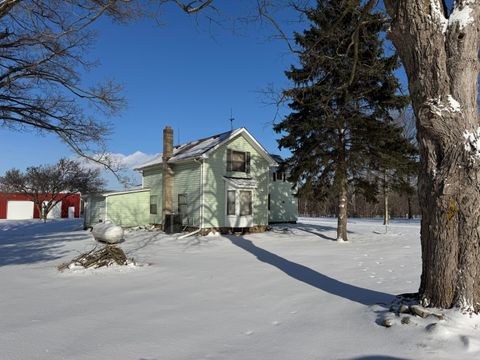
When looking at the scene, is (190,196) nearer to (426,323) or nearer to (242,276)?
(242,276)

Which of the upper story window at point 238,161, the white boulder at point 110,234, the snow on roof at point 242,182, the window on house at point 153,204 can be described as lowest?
the white boulder at point 110,234

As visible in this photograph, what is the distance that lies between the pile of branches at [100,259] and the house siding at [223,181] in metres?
9.22

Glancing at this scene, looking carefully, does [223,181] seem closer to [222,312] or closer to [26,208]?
[222,312]

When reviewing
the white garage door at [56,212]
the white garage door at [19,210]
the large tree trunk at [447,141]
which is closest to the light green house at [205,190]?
the large tree trunk at [447,141]

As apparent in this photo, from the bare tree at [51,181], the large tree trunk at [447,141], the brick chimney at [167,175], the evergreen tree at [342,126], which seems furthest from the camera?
the bare tree at [51,181]

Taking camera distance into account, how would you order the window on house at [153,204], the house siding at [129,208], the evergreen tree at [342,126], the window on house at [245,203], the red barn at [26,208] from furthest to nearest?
the red barn at [26,208] < the window on house at [153,204] < the house siding at [129,208] < the window on house at [245,203] < the evergreen tree at [342,126]

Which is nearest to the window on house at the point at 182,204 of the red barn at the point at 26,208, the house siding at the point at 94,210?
the house siding at the point at 94,210

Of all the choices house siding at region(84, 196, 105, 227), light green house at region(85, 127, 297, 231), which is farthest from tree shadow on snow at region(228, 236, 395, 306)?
house siding at region(84, 196, 105, 227)

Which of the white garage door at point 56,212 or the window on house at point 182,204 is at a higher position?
the window on house at point 182,204

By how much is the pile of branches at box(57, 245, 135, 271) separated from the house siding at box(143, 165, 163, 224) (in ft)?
39.2

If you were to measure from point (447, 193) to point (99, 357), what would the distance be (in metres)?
4.23

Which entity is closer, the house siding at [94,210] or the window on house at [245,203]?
the window on house at [245,203]

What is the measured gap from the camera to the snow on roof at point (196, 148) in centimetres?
1894

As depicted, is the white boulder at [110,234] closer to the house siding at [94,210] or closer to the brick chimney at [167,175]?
the brick chimney at [167,175]
